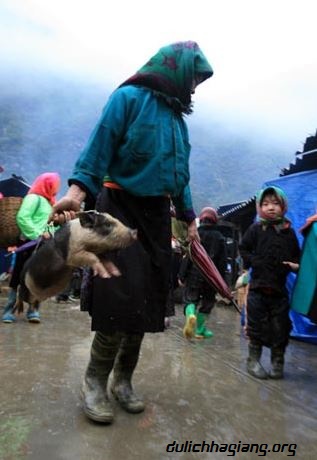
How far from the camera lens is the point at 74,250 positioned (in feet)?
5.90

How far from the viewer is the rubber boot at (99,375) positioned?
231 centimetres

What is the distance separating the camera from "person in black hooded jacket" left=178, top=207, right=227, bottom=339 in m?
5.45

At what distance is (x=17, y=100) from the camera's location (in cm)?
3102

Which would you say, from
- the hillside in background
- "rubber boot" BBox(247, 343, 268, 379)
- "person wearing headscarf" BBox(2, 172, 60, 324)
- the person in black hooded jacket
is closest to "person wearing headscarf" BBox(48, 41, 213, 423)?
"person wearing headscarf" BBox(2, 172, 60, 324)

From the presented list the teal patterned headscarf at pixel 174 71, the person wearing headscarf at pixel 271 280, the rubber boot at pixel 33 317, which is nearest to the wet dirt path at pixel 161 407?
the person wearing headscarf at pixel 271 280

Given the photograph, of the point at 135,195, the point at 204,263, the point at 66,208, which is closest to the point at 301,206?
the point at 204,263

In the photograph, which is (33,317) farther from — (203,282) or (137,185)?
(137,185)

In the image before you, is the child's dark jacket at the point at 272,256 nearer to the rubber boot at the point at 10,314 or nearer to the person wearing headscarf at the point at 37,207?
the person wearing headscarf at the point at 37,207

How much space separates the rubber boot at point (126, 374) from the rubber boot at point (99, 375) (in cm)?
14

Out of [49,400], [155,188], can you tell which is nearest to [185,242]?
[155,188]

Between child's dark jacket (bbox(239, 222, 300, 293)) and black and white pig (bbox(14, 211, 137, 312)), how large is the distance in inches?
87.2

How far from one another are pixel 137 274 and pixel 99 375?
2.01 feet

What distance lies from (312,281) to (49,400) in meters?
2.05

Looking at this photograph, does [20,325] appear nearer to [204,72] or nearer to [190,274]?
[190,274]
